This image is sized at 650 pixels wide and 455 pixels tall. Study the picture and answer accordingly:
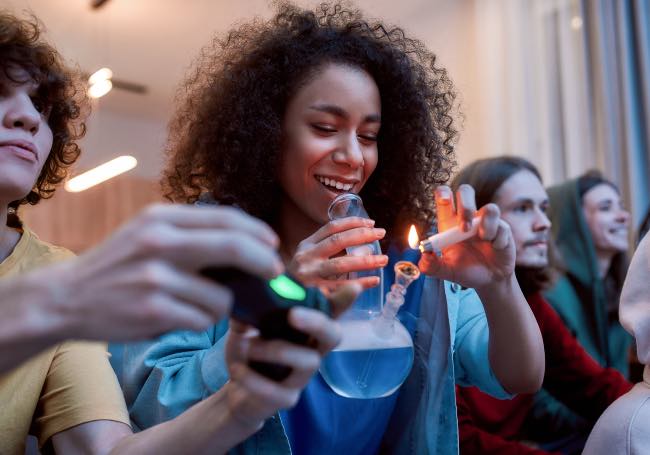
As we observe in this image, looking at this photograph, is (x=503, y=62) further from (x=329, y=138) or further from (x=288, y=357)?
(x=288, y=357)

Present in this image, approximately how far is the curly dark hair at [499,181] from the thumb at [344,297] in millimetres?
1236

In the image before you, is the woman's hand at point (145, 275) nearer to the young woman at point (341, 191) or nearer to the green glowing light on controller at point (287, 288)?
the green glowing light on controller at point (287, 288)

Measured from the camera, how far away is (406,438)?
965mm

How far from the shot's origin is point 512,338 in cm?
90

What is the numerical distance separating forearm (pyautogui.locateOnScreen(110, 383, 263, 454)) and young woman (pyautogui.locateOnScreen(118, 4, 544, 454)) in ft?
0.31

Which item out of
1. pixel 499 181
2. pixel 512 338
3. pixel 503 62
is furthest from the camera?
pixel 503 62

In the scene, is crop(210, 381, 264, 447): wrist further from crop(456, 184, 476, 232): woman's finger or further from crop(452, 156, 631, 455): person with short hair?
crop(452, 156, 631, 455): person with short hair

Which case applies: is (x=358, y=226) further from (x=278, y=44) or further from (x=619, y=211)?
(x=619, y=211)

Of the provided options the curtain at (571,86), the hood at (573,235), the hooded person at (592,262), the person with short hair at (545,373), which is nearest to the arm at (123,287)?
the person with short hair at (545,373)

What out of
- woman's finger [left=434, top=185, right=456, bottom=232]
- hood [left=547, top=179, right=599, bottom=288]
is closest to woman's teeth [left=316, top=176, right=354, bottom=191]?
woman's finger [left=434, top=185, right=456, bottom=232]

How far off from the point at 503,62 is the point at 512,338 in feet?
9.82

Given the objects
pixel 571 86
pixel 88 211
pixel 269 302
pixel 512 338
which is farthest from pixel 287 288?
pixel 88 211

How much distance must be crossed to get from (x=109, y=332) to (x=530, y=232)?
1.52 metres

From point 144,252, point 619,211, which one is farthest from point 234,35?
point 619,211
